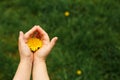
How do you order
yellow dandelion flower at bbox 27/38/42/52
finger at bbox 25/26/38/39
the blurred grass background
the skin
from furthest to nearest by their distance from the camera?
the blurred grass background → yellow dandelion flower at bbox 27/38/42/52 → finger at bbox 25/26/38/39 → the skin

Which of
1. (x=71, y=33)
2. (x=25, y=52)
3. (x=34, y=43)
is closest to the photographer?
(x=25, y=52)

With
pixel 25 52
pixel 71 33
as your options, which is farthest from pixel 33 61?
pixel 71 33

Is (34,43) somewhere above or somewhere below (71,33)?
below

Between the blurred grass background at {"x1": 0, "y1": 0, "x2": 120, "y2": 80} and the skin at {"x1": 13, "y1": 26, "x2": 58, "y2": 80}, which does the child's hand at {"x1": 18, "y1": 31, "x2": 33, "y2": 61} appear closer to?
the skin at {"x1": 13, "y1": 26, "x2": 58, "y2": 80}

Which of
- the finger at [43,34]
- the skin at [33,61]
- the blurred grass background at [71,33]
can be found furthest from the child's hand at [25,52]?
the blurred grass background at [71,33]

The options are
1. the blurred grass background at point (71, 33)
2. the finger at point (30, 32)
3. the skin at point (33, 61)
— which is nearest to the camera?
the skin at point (33, 61)

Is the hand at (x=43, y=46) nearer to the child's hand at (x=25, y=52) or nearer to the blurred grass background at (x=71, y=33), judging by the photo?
the child's hand at (x=25, y=52)

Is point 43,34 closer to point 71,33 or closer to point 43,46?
point 43,46

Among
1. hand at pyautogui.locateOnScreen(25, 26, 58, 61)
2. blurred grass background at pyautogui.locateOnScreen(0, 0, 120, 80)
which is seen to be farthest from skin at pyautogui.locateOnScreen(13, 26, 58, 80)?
blurred grass background at pyautogui.locateOnScreen(0, 0, 120, 80)
